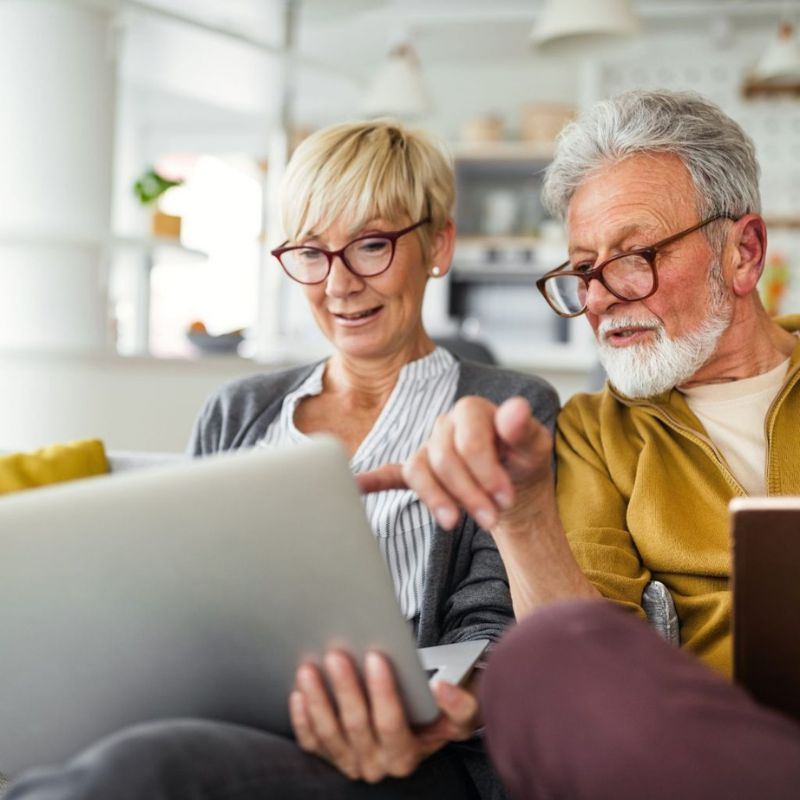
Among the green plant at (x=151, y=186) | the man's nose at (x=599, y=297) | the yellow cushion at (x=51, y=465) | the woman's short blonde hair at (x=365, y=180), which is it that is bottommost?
the yellow cushion at (x=51, y=465)

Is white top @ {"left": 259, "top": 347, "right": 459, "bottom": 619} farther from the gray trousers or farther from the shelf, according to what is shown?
the shelf

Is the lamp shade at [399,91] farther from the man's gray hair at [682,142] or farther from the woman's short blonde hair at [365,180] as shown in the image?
the man's gray hair at [682,142]

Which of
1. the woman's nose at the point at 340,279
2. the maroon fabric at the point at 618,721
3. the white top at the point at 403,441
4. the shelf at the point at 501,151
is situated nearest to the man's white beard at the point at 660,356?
the white top at the point at 403,441

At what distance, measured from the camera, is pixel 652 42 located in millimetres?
7094

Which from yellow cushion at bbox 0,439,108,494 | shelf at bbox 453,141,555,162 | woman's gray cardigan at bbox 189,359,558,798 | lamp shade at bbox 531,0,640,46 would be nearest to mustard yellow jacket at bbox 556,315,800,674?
woman's gray cardigan at bbox 189,359,558,798

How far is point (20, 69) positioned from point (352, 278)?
2.91m

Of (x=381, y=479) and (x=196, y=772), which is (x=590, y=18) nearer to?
(x=381, y=479)

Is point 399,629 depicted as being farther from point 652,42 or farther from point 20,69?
point 652,42

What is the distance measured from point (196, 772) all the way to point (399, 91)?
4753mm

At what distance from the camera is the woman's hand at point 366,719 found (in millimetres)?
962

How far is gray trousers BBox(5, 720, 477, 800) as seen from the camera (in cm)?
85

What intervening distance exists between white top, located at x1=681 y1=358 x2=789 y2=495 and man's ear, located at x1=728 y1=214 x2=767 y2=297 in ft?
0.44

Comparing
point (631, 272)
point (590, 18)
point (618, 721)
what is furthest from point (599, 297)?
point (590, 18)

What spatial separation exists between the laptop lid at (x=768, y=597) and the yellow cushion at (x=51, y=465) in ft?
3.65
